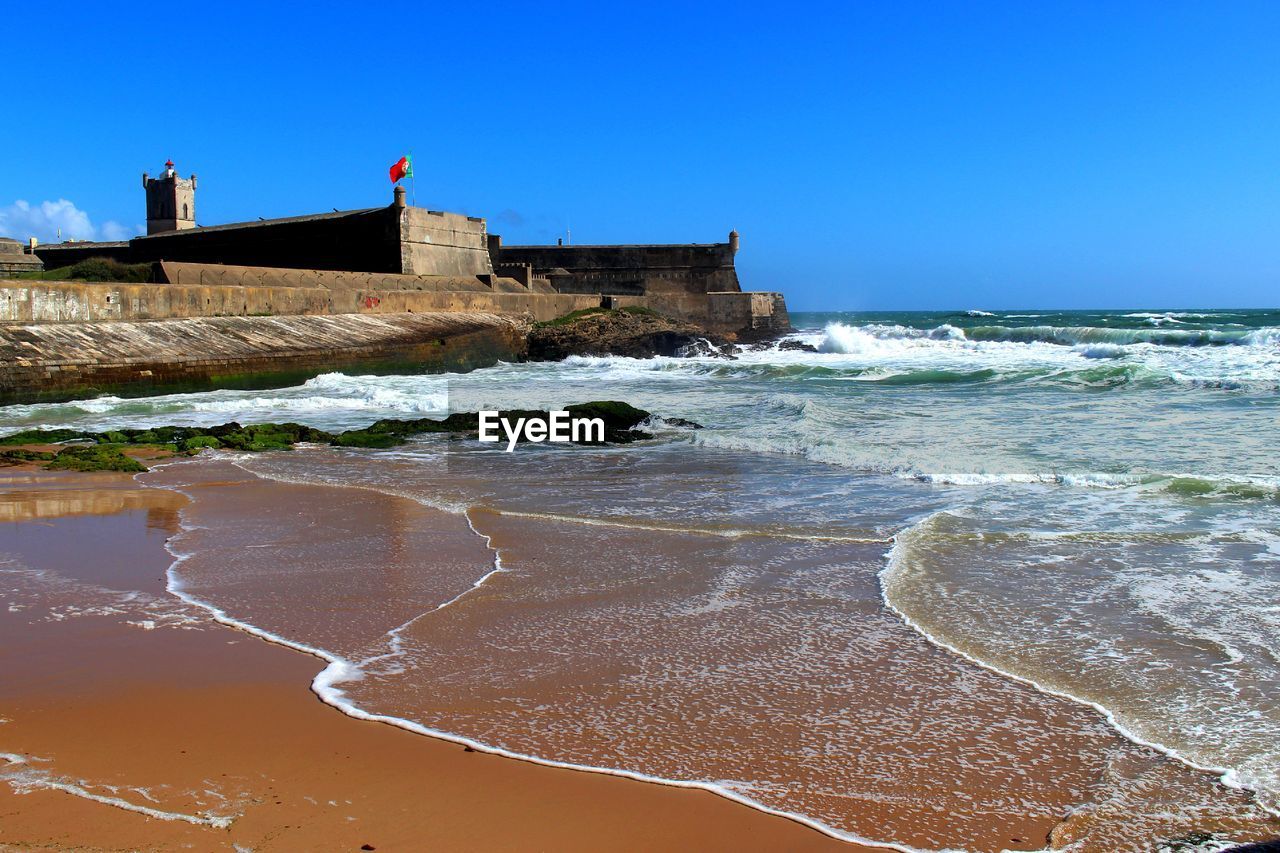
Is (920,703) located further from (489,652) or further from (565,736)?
(489,652)

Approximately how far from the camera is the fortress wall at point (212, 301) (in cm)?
1543

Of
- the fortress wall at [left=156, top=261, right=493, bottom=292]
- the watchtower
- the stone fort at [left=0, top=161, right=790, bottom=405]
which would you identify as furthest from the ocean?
the watchtower

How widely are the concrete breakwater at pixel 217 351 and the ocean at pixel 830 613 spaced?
6442mm

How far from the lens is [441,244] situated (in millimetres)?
28406

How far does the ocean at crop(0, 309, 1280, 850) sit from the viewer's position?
2986 mm

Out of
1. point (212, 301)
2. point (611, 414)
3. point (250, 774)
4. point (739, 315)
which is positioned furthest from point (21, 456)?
point (739, 315)

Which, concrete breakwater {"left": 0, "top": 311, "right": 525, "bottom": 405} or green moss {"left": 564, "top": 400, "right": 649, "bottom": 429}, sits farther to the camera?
concrete breakwater {"left": 0, "top": 311, "right": 525, "bottom": 405}

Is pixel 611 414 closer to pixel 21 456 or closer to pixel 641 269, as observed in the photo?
pixel 21 456

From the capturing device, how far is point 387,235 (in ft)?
87.1

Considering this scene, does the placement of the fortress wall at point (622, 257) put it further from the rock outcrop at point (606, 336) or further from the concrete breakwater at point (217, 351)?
the concrete breakwater at point (217, 351)

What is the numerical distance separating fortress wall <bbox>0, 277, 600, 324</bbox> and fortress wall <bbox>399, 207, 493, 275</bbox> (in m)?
1.22

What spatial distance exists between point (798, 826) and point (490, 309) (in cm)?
2473

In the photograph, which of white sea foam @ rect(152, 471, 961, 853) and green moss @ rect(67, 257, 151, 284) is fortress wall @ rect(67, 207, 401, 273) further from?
white sea foam @ rect(152, 471, 961, 853)

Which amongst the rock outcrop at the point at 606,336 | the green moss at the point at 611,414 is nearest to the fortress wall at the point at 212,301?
the rock outcrop at the point at 606,336
